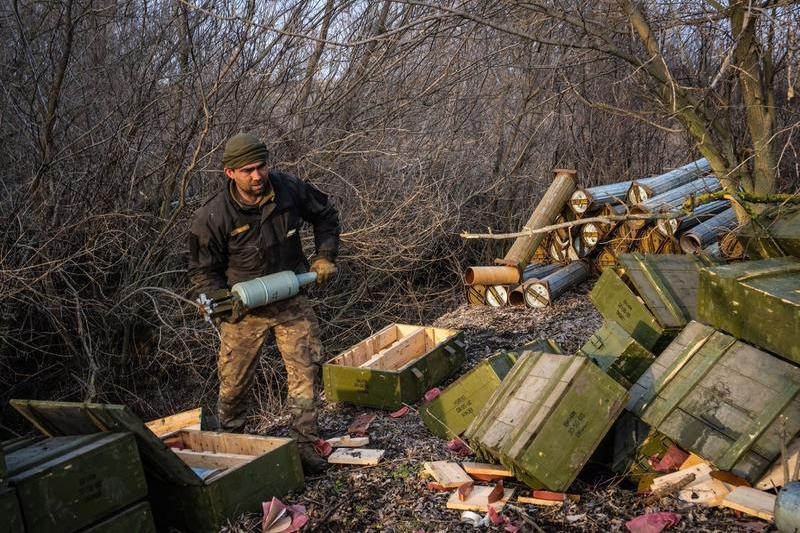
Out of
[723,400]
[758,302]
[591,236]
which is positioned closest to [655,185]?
[591,236]

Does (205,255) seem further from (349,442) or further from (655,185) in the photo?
(655,185)

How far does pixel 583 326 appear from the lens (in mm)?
7977

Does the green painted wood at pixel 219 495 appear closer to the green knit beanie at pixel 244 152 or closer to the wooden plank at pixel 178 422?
the wooden plank at pixel 178 422

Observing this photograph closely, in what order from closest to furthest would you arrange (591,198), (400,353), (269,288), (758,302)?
(758,302) < (269,288) < (400,353) < (591,198)

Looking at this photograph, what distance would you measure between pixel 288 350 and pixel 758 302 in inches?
121

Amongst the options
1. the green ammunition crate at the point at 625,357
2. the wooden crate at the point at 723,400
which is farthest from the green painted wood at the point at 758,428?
the green ammunition crate at the point at 625,357

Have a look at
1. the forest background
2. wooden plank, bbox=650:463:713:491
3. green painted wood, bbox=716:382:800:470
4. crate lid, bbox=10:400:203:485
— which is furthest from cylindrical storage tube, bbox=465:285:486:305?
crate lid, bbox=10:400:203:485

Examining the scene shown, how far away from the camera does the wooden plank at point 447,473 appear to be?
4.42 meters

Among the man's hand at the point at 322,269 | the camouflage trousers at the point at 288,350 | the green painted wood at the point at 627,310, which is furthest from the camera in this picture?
the green painted wood at the point at 627,310

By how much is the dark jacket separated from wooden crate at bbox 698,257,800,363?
9.42 ft

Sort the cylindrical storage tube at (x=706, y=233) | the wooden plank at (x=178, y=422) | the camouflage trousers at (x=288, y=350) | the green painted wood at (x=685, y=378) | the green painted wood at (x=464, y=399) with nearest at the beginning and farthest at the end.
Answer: the green painted wood at (x=685, y=378) < the camouflage trousers at (x=288, y=350) < the green painted wood at (x=464, y=399) < the wooden plank at (x=178, y=422) < the cylindrical storage tube at (x=706, y=233)

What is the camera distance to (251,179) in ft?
15.5

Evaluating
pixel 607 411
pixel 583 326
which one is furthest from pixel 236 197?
pixel 583 326

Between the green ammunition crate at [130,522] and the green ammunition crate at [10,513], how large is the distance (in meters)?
0.35
